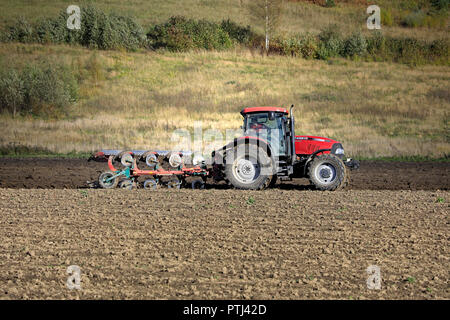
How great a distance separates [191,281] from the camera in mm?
6164

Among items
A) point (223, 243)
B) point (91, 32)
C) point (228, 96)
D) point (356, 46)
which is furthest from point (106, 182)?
point (356, 46)

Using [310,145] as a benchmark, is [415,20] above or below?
→ above

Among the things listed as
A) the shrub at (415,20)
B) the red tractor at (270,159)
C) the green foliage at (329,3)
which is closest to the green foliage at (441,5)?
the shrub at (415,20)

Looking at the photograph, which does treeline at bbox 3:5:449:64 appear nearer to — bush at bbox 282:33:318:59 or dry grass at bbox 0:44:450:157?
bush at bbox 282:33:318:59

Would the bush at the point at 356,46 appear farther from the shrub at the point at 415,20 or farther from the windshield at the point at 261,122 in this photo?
the windshield at the point at 261,122

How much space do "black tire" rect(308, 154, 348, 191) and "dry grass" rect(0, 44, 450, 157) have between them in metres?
10.7

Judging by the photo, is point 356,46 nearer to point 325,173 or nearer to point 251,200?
point 325,173

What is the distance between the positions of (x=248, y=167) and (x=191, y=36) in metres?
35.6

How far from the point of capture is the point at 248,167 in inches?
483

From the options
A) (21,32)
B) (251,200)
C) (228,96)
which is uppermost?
(21,32)

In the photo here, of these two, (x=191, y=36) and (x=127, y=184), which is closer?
(x=127, y=184)

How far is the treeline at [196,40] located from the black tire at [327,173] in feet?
114

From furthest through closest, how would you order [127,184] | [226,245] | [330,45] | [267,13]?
[267,13], [330,45], [127,184], [226,245]
